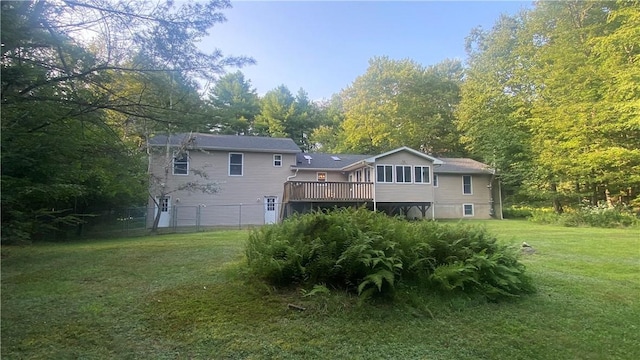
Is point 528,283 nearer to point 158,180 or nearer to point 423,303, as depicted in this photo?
point 423,303

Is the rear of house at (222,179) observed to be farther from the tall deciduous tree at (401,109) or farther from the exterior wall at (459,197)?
the tall deciduous tree at (401,109)

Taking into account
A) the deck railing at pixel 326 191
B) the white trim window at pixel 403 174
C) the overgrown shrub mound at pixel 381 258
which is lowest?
the overgrown shrub mound at pixel 381 258

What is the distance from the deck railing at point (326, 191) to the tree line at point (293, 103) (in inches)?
158

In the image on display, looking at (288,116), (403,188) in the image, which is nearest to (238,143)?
(403,188)

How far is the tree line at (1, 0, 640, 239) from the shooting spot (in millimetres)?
4879

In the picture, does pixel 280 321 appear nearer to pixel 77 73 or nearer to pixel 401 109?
pixel 77 73

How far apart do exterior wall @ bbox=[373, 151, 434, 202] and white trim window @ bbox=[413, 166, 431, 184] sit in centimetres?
11

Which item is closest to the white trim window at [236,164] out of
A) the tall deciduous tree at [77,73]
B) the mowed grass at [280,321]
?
the tall deciduous tree at [77,73]

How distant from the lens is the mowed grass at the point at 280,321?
2957 mm

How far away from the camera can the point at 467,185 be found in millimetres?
21594

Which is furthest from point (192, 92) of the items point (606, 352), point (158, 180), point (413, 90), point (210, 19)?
point (413, 90)

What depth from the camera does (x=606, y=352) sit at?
3027 millimetres

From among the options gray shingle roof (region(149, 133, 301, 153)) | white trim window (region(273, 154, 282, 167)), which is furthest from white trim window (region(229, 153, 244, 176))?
white trim window (region(273, 154, 282, 167))

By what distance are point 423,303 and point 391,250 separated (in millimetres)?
750
